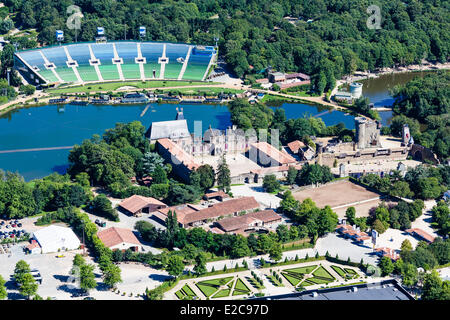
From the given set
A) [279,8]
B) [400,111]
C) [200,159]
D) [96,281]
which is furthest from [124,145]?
[279,8]

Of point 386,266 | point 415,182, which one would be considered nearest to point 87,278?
point 386,266

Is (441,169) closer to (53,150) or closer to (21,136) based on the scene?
(53,150)

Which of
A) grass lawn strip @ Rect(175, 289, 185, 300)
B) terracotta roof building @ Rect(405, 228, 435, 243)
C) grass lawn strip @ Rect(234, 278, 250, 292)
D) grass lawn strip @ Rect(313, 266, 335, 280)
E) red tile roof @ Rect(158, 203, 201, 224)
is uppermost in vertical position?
red tile roof @ Rect(158, 203, 201, 224)

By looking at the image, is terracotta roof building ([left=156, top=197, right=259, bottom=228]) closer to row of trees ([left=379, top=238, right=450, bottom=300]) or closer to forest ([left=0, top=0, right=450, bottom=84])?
row of trees ([left=379, top=238, right=450, bottom=300])

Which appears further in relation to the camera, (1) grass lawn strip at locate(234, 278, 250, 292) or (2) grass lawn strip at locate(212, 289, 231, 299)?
(1) grass lawn strip at locate(234, 278, 250, 292)

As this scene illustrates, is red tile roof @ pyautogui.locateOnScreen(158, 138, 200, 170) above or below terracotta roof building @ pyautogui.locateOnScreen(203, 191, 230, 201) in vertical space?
above

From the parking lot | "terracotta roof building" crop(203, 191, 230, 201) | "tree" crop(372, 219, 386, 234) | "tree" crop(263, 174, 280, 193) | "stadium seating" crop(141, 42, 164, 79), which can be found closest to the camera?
the parking lot

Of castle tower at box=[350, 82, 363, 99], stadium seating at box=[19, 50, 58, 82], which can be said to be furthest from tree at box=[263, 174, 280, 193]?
stadium seating at box=[19, 50, 58, 82]

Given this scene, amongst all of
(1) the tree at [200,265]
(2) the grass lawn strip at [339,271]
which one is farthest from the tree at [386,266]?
(1) the tree at [200,265]
